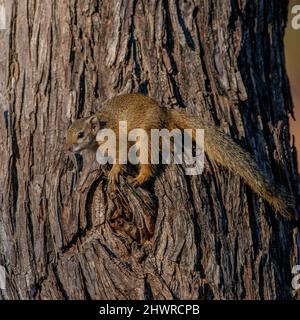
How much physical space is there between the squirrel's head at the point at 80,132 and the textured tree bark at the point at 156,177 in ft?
0.16

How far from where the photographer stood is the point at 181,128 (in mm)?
3830

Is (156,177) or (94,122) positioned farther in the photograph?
(94,122)

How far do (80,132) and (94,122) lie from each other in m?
0.14

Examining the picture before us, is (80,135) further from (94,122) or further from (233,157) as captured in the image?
(233,157)

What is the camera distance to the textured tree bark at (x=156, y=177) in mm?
3648

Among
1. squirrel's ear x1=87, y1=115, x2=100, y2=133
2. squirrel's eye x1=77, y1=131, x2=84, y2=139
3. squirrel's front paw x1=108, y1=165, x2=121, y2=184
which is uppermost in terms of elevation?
squirrel's ear x1=87, y1=115, x2=100, y2=133

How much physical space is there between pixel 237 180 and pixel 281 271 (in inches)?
22.7

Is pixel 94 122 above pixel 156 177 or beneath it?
above

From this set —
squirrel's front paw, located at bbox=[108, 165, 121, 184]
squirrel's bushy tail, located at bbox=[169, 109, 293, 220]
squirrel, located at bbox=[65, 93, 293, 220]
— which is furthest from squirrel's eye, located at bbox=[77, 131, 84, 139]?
squirrel's bushy tail, located at bbox=[169, 109, 293, 220]

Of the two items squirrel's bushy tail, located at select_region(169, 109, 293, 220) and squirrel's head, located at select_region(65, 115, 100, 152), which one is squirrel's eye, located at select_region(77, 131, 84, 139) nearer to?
squirrel's head, located at select_region(65, 115, 100, 152)

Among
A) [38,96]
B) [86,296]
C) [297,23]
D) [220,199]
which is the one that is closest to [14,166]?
[38,96]

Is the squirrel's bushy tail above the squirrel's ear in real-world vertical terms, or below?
below

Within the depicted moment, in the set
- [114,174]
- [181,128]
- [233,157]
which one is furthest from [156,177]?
[233,157]

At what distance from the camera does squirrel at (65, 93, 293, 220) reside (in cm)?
374
